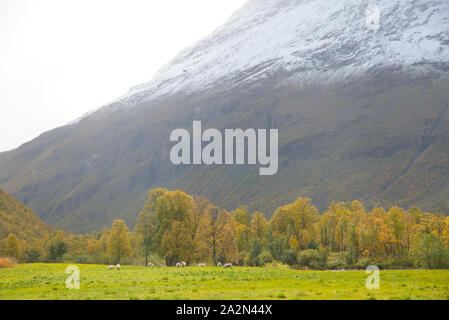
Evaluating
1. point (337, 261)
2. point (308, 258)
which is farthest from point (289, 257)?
point (337, 261)

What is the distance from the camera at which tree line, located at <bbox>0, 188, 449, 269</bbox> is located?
227 feet

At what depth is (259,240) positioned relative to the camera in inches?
3750

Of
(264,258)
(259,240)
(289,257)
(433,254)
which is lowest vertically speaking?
(289,257)

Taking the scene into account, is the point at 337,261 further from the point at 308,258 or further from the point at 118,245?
the point at 118,245

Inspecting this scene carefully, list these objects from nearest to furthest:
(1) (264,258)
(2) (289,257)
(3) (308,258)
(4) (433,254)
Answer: (4) (433,254), (1) (264,258), (3) (308,258), (2) (289,257)

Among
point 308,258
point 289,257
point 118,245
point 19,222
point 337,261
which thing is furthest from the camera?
point 19,222

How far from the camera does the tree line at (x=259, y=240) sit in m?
69.2

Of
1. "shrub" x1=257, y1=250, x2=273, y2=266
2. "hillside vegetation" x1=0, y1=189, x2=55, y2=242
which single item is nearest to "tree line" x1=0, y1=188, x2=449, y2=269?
"shrub" x1=257, y1=250, x2=273, y2=266

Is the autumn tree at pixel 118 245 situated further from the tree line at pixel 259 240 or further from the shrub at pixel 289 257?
the shrub at pixel 289 257

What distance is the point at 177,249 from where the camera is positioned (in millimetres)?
67125
